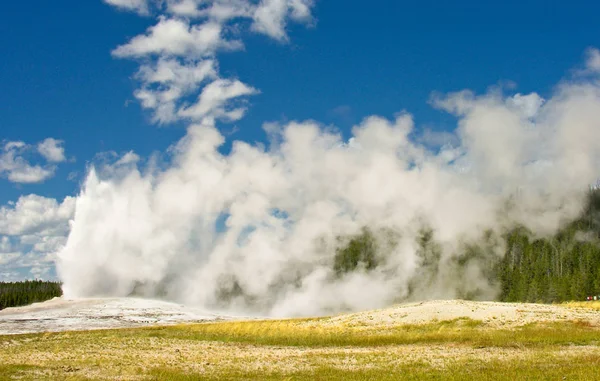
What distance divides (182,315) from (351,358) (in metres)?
101

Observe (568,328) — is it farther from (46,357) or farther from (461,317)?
(46,357)

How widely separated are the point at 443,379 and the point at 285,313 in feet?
566

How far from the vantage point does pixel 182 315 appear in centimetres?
13512

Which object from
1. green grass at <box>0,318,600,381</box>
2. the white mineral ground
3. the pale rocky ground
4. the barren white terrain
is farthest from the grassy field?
the barren white terrain

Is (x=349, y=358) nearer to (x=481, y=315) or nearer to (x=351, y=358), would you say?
(x=351, y=358)

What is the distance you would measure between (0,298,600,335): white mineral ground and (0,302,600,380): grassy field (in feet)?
23.0

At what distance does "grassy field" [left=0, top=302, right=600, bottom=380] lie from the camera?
3272cm

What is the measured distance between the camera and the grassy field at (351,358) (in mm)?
32719

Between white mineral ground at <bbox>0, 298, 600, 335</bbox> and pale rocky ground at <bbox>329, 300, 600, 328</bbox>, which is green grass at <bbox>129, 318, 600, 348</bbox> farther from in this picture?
white mineral ground at <bbox>0, 298, 600, 335</bbox>

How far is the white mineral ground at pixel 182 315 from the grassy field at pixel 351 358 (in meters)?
7.00

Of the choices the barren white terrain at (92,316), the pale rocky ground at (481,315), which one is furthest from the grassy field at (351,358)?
the barren white terrain at (92,316)

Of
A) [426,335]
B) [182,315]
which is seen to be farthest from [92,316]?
[426,335]

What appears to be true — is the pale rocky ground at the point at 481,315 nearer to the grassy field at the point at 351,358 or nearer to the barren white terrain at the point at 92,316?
the grassy field at the point at 351,358

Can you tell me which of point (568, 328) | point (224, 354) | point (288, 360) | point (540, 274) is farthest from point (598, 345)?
point (540, 274)
